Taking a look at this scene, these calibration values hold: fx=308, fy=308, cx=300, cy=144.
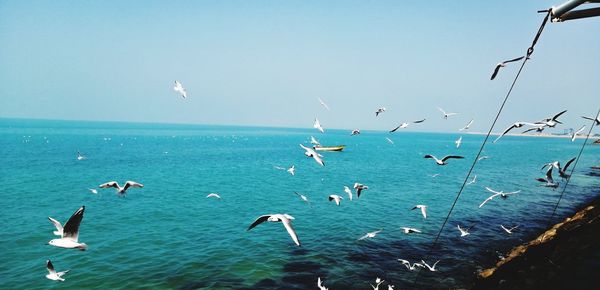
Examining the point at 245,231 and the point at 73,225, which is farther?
the point at 245,231

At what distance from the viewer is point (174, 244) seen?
2372 centimetres

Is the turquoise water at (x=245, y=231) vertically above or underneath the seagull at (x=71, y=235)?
underneath

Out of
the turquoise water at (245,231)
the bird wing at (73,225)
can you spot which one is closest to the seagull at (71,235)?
the bird wing at (73,225)

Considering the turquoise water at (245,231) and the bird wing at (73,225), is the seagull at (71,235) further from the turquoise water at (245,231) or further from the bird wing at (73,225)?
the turquoise water at (245,231)

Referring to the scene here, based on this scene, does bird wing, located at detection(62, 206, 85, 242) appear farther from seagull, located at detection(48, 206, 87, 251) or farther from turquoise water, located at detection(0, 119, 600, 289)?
turquoise water, located at detection(0, 119, 600, 289)

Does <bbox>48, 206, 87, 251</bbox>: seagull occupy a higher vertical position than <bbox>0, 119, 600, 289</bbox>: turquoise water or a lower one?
higher

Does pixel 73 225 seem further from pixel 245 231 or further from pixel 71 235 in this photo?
pixel 245 231

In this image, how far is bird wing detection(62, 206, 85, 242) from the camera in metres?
8.12

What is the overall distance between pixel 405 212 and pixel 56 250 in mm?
31308

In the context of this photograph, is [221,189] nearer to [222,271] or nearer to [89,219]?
[89,219]

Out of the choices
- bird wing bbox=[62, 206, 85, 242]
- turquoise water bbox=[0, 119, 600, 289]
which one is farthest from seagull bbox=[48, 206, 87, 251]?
turquoise water bbox=[0, 119, 600, 289]

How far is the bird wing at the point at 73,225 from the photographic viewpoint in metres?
8.12

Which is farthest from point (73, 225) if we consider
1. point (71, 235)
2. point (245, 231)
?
point (245, 231)

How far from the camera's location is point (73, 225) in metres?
8.38
